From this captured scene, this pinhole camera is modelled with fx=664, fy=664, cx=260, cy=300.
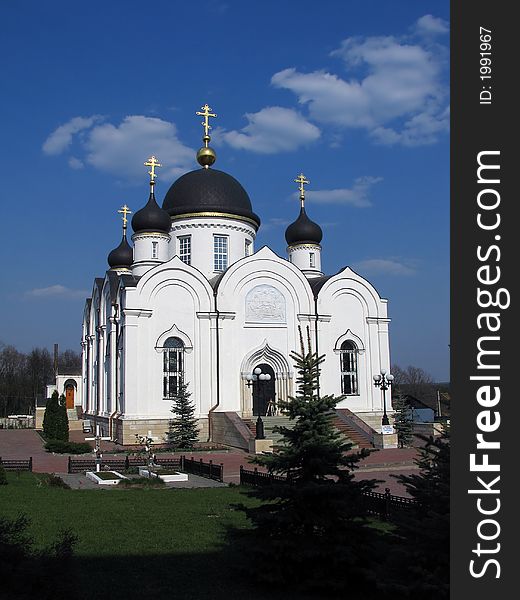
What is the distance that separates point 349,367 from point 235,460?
41.6ft

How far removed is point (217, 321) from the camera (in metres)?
32.7

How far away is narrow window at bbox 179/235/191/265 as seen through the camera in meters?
36.3

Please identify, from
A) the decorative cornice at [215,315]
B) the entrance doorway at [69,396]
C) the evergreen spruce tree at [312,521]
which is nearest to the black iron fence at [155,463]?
the evergreen spruce tree at [312,521]

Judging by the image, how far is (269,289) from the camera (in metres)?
34.2

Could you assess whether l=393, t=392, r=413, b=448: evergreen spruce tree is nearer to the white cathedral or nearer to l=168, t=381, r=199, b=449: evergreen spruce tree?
the white cathedral

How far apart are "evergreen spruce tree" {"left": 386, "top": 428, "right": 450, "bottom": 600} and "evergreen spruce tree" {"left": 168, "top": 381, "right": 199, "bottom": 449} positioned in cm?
2272

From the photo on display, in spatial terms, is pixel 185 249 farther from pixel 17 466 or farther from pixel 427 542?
pixel 427 542

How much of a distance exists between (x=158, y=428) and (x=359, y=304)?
12984 mm

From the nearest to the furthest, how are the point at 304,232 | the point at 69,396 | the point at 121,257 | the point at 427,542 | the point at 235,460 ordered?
the point at 427,542
the point at 235,460
the point at 304,232
the point at 121,257
the point at 69,396

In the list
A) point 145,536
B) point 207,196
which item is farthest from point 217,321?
point 145,536

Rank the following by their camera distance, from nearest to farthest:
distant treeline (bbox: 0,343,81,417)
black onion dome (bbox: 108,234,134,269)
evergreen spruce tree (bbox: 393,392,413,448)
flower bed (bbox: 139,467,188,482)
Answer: flower bed (bbox: 139,467,188,482)
evergreen spruce tree (bbox: 393,392,413,448)
black onion dome (bbox: 108,234,134,269)
distant treeline (bbox: 0,343,81,417)

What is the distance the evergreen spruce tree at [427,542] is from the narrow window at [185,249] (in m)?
29.8

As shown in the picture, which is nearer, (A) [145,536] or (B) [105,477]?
(A) [145,536]

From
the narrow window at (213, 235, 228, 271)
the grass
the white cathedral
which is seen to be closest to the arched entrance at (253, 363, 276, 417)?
the white cathedral
